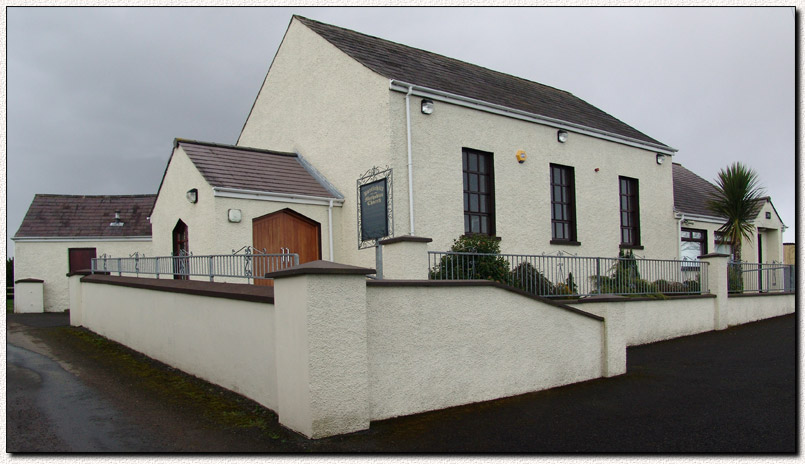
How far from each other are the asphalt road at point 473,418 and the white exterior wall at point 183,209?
3.69 m

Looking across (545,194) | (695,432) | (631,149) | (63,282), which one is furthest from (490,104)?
(63,282)

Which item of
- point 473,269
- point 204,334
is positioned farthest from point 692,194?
point 204,334

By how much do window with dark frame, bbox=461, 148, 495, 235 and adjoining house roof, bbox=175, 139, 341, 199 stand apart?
2.90m

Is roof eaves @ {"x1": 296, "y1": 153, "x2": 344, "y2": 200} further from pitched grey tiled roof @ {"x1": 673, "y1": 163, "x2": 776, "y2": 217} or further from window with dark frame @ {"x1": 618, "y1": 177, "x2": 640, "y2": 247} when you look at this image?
pitched grey tiled roof @ {"x1": 673, "y1": 163, "x2": 776, "y2": 217}

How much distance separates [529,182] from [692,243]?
8.60 meters

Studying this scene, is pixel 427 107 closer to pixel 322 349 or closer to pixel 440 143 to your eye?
pixel 440 143

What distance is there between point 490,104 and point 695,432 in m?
9.16

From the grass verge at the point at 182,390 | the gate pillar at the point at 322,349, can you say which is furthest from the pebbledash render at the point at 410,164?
the gate pillar at the point at 322,349

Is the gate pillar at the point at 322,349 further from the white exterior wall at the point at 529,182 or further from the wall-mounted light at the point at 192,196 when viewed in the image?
the wall-mounted light at the point at 192,196

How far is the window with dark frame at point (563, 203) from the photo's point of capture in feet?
51.5

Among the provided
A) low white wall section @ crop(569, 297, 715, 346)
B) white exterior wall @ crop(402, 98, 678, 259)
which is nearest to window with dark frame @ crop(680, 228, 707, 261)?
white exterior wall @ crop(402, 98, 678, 259)

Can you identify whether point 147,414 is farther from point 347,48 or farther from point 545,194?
point 545,194

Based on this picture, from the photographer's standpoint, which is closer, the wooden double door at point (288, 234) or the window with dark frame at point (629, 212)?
the wooden double door at point (288, 234)

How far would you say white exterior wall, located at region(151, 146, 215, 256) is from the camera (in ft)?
41.0
